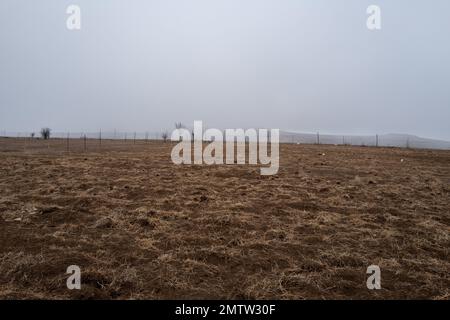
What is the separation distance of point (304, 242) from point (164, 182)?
6.54 m

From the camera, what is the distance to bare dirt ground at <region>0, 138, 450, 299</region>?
3389mm

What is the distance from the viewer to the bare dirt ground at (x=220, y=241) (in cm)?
339

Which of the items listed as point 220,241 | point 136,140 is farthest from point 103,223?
point 136,140

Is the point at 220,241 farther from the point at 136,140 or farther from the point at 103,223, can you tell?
the point at 136,140

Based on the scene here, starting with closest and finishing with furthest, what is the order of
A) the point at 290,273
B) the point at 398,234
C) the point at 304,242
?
1. the point at 290,273
2. the point at 304,242
3. the point at 398,234

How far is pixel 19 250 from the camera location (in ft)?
14.1

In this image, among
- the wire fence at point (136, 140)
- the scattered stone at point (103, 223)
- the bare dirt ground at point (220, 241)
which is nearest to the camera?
the bare dirt ground at point (220, 241)

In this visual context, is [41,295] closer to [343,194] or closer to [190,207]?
[190,207]

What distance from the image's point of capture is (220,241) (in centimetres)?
486

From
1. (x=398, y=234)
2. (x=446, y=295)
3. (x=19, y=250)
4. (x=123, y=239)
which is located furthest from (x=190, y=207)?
(x=446, y=295)

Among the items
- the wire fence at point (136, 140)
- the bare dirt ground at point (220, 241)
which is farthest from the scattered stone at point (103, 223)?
the wire fence at point (136, 140)

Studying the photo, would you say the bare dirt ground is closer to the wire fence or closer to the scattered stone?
the scattered stone

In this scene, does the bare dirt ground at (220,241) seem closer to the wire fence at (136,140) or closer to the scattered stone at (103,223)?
the scattered stone at (103,223)

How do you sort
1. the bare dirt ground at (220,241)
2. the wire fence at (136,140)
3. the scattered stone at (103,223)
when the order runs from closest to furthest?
the bare dirt ground at (220,241)
the scattered stone at (103,223)
the wire fence at (136,140)
